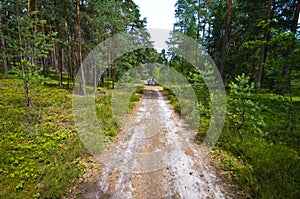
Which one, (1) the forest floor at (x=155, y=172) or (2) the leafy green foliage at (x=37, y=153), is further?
(2) the leafy green foliage at (x=37, y=153)

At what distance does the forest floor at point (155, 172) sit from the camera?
3.21m

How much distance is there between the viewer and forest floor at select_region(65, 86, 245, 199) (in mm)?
3207

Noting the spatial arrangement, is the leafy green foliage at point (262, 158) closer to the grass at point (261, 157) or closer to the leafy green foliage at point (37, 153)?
the grass at point (261, 157)

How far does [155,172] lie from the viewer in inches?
152

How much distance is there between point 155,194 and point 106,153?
2.36 meters

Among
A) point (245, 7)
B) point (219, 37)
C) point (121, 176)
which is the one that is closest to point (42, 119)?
point (121, 176)

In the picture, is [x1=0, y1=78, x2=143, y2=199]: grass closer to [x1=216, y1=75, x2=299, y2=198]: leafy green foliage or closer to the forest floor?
the forest floor

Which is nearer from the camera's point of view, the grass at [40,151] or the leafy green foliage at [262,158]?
the leafy green foliage at [262,158]

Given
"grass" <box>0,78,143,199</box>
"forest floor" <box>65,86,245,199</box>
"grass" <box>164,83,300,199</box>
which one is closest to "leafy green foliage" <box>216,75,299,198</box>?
"grass" <box>164,83,300,199</box>

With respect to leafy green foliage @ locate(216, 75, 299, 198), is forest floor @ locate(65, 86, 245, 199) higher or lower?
lower

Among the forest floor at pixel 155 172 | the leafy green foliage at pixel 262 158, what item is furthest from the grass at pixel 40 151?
the leafy green foliage at pixel 262 158

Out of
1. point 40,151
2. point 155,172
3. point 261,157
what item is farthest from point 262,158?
point 40,151

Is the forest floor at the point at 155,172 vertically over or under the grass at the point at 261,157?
under

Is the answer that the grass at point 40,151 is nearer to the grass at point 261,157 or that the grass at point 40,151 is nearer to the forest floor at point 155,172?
the forest floor at point 155,172
